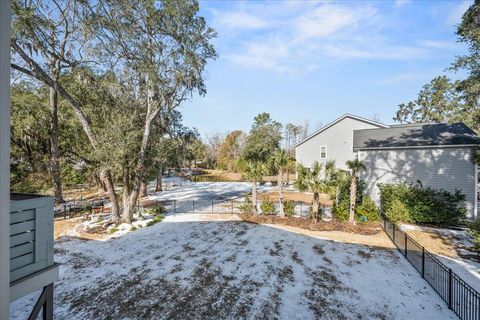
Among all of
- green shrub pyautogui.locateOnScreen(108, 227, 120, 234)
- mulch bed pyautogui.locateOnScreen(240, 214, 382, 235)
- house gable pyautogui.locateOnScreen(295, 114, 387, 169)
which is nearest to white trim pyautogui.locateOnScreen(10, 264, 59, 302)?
green shrub pyautogui.locateOnScreen(108, 227, 120, 234)

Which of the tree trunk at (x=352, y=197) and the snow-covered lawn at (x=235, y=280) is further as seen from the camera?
the tree trunk at (x=352, y=197)

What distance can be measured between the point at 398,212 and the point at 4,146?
15.8m

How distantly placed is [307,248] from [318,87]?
19650mm

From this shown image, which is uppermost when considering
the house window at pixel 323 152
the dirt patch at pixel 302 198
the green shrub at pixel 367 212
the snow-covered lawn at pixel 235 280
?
the house window at pixel 323 152

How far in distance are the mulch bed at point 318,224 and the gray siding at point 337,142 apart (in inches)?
415

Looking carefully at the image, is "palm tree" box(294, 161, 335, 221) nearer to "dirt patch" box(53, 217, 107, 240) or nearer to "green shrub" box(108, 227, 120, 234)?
"green shrub" box(108, 227, 120, 234)

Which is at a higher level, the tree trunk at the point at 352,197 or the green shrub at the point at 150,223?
the tree trunk at the point at 352,197

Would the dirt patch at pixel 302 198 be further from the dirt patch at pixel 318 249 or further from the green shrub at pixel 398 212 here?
the dirt patch at pixel 318 249

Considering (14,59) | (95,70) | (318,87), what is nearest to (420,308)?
(95,70)

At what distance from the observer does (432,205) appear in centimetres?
1252

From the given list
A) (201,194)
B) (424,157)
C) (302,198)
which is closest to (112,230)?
(201,194)

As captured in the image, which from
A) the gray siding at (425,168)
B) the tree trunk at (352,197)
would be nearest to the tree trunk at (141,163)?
the tree trunk at (352,197)

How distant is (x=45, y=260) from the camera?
377cm

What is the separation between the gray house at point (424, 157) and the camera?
13.2 metres
